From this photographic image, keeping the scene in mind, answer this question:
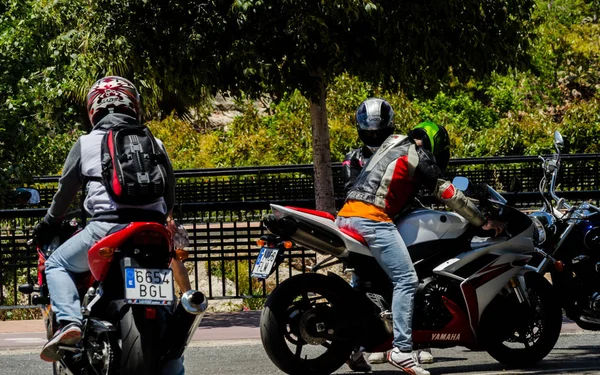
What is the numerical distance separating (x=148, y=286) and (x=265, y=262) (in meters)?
1.92

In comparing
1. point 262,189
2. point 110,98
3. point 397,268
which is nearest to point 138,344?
point 110,98

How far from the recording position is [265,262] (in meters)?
7.32

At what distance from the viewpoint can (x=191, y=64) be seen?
1091cm

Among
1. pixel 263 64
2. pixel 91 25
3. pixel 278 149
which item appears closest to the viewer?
pixel 263 64

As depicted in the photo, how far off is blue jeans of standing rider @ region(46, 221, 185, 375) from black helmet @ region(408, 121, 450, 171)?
2484 mm

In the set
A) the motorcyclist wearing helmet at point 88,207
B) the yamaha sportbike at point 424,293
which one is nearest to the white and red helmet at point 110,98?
the motorcyclist wearing helmet at point 88,207

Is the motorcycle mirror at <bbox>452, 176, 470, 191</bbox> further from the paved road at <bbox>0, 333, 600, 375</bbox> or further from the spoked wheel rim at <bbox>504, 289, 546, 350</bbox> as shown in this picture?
the paved road at <bbox>0, 333, 600, 375</bbox>

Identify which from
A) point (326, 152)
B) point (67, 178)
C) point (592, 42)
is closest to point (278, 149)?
point (592, 42)

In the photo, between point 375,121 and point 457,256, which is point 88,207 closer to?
point 375,121

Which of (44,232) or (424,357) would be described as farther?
(424,357)

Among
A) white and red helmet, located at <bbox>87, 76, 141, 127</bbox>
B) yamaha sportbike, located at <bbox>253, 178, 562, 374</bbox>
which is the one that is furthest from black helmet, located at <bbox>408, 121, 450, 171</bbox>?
white and red helmet, located at <bbox>87, 76, 141, 127</bbox>

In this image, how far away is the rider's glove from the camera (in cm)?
621

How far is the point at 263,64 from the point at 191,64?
71 cm

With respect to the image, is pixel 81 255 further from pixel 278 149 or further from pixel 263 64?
pixel 278 149
